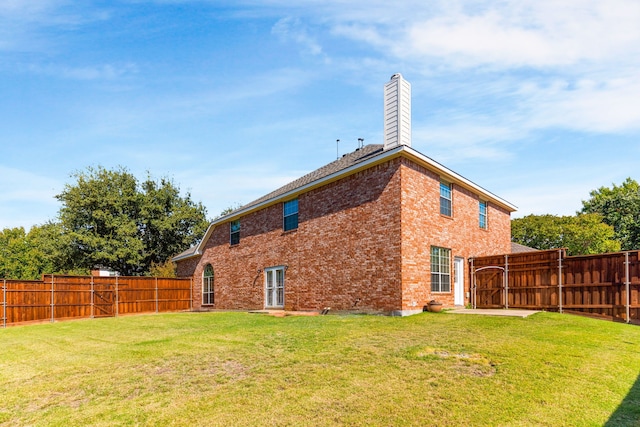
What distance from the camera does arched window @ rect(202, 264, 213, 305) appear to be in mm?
26547

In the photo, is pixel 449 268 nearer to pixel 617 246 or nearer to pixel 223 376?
pixel 223 376

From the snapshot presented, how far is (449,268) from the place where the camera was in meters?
16.3

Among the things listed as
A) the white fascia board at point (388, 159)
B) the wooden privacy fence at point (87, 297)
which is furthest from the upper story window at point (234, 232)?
the wooden privacy fence at point (87, 297)

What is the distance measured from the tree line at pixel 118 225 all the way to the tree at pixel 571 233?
1189 inches

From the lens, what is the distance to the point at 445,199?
663 inches

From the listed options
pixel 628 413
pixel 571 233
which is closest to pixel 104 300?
pixel 628 413

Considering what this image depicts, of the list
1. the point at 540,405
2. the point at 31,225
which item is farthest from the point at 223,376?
the point at 31,225

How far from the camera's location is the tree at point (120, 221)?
35438mm

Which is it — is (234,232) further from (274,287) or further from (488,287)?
(488,287)

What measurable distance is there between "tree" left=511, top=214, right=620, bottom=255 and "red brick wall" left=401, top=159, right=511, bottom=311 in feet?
61.4

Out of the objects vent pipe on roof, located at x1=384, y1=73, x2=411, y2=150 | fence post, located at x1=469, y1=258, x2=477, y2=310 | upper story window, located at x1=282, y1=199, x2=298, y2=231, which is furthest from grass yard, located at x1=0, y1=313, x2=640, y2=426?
upper story window, located at x1=282, y1=199, x2=298, y2=231

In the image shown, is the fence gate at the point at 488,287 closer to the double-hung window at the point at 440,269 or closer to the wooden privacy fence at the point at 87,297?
the double-hung window at the point at 440,269

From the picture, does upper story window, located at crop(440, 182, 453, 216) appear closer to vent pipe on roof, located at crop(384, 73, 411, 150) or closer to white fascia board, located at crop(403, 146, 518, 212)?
white fascia board, located at crop(403, 146, 518, 212)

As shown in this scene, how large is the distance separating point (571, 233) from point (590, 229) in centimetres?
132
